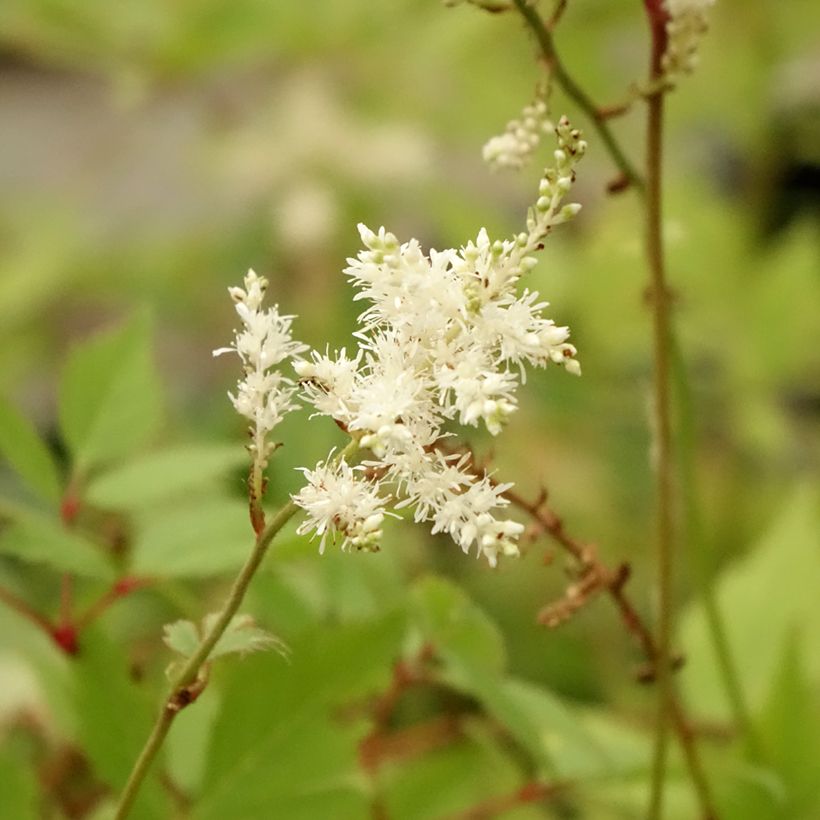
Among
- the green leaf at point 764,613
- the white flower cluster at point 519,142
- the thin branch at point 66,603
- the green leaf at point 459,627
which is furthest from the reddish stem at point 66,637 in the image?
the green leaf at point 764,613

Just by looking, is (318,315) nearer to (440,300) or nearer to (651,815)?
(651,815)

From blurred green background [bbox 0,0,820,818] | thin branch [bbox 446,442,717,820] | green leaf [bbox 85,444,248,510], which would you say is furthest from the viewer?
blurred green background [bbox 0,0,820,818]

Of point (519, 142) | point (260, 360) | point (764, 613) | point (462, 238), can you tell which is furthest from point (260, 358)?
point (462, 238)

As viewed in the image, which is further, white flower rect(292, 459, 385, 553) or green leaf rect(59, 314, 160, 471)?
green leaf rect(59, 314, 160, 471)

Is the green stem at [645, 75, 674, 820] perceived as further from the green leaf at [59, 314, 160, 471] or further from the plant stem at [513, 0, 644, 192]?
the green leaf at [59, 314, 160, 471]

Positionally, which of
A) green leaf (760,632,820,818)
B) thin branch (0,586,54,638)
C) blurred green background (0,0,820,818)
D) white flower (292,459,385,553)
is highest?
→ blurred green background (0,0,820,818)

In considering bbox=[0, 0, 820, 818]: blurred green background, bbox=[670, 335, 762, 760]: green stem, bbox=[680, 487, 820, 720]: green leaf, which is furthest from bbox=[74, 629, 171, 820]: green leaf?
bbox=[0, 0, 820, 818]: blurred green background
